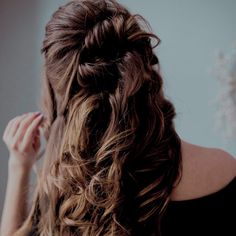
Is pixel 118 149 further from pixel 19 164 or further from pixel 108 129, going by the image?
pixel 19 164

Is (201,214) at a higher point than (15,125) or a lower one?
lower

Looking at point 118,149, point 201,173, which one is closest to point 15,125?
point 118,149

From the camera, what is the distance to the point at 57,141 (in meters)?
0.78

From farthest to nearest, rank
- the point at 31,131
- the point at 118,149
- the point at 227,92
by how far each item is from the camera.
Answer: the point at 227,92 → the point at 31,131 → the point at 118,149

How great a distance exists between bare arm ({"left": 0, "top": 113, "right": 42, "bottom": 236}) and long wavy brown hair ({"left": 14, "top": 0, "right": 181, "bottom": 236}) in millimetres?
164

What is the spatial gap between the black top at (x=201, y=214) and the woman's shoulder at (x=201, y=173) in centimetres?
1

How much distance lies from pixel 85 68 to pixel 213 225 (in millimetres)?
373

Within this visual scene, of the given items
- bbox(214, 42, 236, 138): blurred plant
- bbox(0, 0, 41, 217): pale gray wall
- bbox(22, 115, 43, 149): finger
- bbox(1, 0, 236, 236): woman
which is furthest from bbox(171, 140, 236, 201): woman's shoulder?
bbox(0, 0, 41, 217): pale gray wall

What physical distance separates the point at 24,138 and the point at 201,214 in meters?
0.42

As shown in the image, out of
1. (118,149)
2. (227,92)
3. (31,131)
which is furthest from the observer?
(227,92)

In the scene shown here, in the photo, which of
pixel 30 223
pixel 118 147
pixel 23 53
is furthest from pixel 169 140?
pixel 23 53

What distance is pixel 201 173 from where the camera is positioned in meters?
0.74

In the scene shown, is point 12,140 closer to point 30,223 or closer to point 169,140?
point 30,223

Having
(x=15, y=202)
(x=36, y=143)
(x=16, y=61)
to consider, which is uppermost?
(x=16, y=61)
